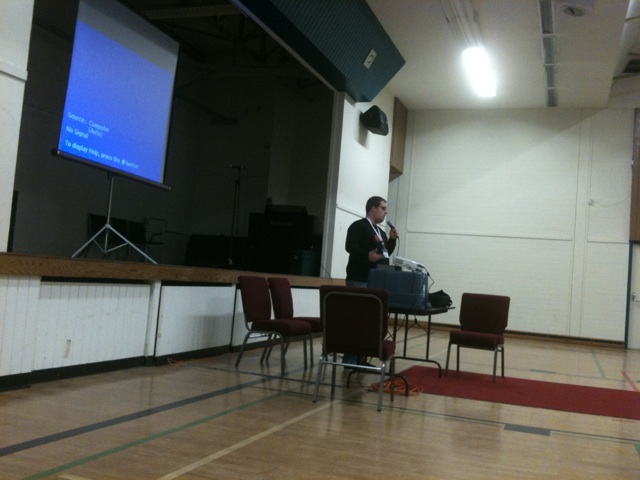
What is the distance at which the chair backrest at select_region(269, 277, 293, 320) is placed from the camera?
18.1 ft

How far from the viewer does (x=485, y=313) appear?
5.71m

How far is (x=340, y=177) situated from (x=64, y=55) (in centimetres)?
447

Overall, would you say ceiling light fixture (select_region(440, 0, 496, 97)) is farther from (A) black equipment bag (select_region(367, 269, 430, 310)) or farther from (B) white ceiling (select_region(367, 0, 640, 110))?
(A) black equipment bag (select_region(367, 269, 430, 310))

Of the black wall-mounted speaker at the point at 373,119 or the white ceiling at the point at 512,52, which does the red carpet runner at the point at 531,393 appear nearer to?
the white ceiling at the point at 512,52

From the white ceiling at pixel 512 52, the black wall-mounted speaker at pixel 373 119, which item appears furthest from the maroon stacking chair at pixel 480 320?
the black wall-mounted speaker at pixel 373 119

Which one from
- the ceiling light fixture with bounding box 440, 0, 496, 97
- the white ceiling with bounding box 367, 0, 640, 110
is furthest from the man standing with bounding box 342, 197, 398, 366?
the white ceiling with bounding box 367, 0, 640, 110

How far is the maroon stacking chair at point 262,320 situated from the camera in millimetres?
4934

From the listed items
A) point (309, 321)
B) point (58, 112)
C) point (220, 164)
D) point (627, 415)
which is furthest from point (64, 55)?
point (627, 415)

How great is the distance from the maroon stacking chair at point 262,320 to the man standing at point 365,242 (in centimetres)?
62

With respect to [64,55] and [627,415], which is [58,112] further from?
[627,415]

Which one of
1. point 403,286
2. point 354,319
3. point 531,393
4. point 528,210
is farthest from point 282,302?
point 528,210

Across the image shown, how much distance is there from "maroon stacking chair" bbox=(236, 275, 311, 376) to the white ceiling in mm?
4408

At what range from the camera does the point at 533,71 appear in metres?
9.62

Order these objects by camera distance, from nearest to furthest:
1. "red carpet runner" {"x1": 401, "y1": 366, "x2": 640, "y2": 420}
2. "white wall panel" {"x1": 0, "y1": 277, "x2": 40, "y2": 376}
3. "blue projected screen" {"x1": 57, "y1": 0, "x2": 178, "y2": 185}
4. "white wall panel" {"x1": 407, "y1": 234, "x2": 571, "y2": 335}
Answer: "white wall panel" {"x1": 0, "y1": 277, "x2": 40, "y2": 376} → "red carpet runner" {"x1": 401, "y1": 366, "x2": 640, "y2": 420} → "blue projected screen" {"x1": 57, "y1": 0, "x2": 178, "y2": 185} → "white wall panel" {"x1": 407, "y1": 234, "x2": 571, "y2": 335}
